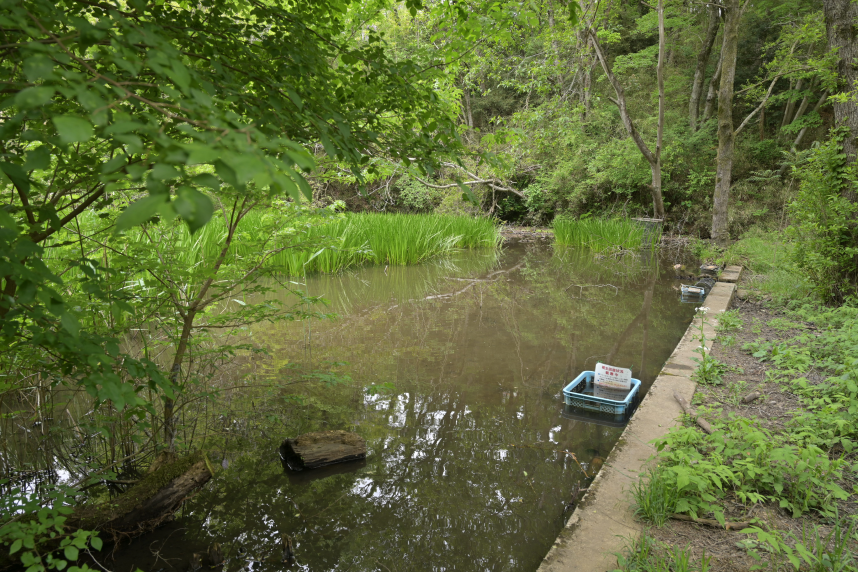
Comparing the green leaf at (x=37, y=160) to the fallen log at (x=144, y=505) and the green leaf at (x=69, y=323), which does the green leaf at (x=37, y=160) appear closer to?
the green leaf at (x=69, y=323)

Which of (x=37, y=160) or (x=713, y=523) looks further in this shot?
(x=713, y=523)

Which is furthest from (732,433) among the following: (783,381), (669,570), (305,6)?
(305,6)

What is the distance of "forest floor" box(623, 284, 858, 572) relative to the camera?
5.49 feet

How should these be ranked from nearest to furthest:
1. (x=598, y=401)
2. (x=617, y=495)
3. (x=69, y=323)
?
(x=69, y=323) < (x=617, y=495) < (x=598, y=401)

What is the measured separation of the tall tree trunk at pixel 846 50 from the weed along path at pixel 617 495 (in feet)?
10.3

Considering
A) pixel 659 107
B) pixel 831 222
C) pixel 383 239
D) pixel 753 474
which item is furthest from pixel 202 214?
pixel 659 107

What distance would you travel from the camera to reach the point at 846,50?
195 inches

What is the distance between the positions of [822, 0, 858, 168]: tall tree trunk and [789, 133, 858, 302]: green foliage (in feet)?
0.30

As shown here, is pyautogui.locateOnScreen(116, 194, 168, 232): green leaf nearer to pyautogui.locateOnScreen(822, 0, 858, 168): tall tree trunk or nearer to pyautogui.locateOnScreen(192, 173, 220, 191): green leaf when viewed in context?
pyautogui.locateOnScreen(192, 173, 220, 191): green leaf

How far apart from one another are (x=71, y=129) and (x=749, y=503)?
254cm

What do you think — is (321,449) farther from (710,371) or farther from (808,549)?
(710,371)

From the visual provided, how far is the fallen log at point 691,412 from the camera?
101 inches

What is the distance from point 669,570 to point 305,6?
2.64 metres

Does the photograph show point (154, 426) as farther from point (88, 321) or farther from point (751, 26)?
point (751, 26)
